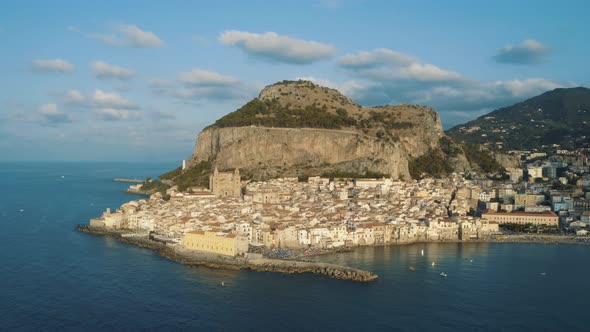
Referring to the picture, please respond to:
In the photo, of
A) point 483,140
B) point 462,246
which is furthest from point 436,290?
point 483,140

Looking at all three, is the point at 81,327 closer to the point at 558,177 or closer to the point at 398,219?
the point at 398,219

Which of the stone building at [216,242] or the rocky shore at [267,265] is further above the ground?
the stone building at [216,242]

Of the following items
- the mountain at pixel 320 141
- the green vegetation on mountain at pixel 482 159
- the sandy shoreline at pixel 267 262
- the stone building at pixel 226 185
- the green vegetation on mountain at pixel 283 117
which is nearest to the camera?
the sandy shoreline at pixel 267 262

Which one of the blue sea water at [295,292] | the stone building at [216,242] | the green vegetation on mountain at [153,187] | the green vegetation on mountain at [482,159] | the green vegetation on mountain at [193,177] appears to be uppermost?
the green vegetation on mountain at [482,159]

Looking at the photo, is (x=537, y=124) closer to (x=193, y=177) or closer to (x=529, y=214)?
(x=529, y=214)

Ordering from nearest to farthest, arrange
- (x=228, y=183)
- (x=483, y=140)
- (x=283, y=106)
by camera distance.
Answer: (x=228, y=183), (x=283, y=106), (x=483, y=140)

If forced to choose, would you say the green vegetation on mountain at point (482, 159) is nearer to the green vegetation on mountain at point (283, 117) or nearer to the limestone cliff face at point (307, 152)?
the limestone cliff face at point (307, 152)

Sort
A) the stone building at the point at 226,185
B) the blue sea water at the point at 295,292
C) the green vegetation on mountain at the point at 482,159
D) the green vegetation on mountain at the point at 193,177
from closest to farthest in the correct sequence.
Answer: the blue sea water at the point at 295,292
the stone building at the point at 226,185
the green vegetation on mountain at the point at 193,177
the green vegetation on mountain at the point at 482,159

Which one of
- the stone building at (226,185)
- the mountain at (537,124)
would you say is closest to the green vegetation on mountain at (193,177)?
the stone building at (226,185)
